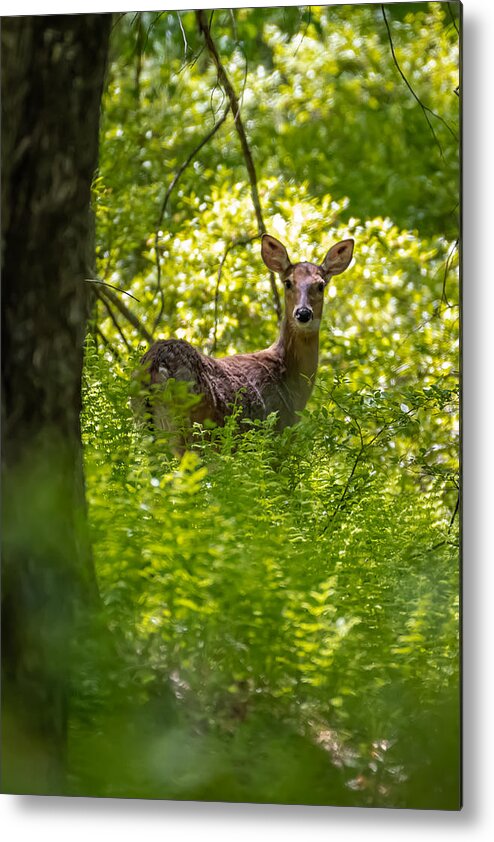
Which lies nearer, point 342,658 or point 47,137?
point 342,658

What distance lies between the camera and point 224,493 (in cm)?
365

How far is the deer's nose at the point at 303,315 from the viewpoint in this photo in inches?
146

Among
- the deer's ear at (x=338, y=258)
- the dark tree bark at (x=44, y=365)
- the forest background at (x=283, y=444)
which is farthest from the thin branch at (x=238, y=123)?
the dark tree bark at (x=44, y=365)

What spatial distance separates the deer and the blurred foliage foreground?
0.04 meters

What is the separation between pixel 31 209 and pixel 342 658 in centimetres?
162

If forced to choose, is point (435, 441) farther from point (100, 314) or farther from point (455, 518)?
point (100, 314)

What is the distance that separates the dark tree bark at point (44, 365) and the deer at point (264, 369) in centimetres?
28

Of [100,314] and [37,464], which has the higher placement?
[100,314]

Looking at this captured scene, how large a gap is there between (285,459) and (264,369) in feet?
0.96

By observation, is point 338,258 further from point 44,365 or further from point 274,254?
point 44,365

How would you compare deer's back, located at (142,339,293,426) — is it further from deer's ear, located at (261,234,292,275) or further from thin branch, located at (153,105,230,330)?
deer's ear, located at (261,234,292,275)

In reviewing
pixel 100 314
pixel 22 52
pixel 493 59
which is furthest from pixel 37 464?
pixel 493 59

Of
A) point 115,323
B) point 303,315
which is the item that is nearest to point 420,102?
point 303,315

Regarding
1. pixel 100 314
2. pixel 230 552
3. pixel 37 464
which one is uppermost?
pixel 100 314
